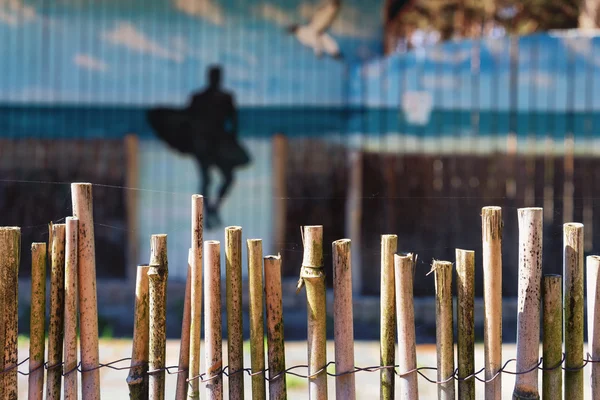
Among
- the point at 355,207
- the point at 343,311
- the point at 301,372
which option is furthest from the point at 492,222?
the point at 355,207

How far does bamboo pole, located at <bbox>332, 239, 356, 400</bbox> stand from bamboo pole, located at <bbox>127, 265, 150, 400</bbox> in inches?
26.2

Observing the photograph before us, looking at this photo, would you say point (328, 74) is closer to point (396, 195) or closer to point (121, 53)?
point (396, 195)

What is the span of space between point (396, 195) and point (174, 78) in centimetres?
222

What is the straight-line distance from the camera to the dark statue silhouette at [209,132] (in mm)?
5898

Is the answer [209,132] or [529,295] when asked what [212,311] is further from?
[209,132]

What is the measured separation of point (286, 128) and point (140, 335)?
12.4 feet

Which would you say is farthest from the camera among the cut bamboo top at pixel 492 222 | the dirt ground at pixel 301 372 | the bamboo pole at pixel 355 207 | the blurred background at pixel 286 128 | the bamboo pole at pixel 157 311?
the bamboo pole at pixel 355 207

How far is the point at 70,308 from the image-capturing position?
7.42 feet

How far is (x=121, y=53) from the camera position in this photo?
19.4 ft

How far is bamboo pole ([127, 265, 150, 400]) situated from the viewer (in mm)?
2332

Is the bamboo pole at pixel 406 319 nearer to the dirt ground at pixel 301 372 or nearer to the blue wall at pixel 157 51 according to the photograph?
the dirt ground at pixel 301 372

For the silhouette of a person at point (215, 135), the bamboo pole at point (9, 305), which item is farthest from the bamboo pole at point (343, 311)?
the silhouette of a person at point (215, 135)

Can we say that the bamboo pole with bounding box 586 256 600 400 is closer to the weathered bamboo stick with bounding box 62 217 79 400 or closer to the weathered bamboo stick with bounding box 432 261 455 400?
the weathered bamboo stick with bounding box 432 261 455 400

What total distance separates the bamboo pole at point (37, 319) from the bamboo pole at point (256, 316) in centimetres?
71
